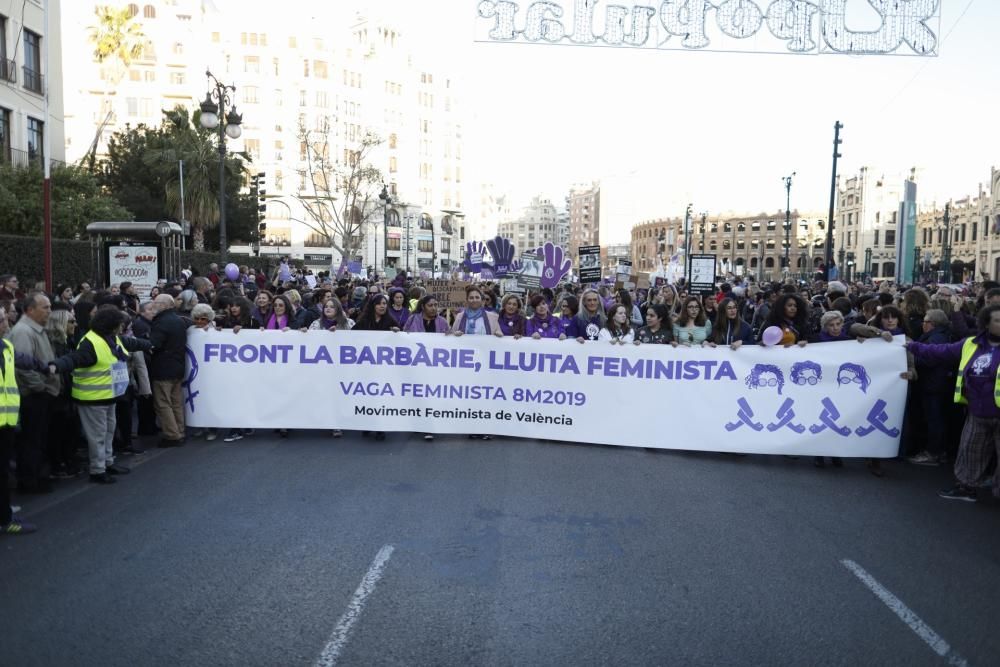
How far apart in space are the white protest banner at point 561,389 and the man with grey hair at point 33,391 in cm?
241

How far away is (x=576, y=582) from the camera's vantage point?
527cm

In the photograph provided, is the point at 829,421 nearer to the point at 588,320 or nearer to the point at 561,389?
the point at 561,389

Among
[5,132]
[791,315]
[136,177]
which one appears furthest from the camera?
[136,177]

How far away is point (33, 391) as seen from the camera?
729cm

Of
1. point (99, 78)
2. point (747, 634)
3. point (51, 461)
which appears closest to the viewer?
point (747, 634)

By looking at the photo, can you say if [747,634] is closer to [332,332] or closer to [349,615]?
[349,615]

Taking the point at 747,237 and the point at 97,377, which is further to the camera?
the point at 747,237

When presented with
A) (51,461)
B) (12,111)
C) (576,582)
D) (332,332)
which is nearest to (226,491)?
(51,461)

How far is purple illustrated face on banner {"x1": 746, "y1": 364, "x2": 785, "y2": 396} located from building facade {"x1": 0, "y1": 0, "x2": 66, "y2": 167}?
25.2 metres

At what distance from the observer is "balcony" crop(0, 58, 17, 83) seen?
1065 inches

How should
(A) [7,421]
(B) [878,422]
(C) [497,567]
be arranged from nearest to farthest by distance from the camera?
(C) [497,567] → (A) [7,421] → (B) [878,422]

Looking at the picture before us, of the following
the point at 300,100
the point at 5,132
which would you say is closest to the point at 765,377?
the point at 5,132

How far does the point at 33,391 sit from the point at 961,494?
863 cm

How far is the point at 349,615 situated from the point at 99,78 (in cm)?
8215
